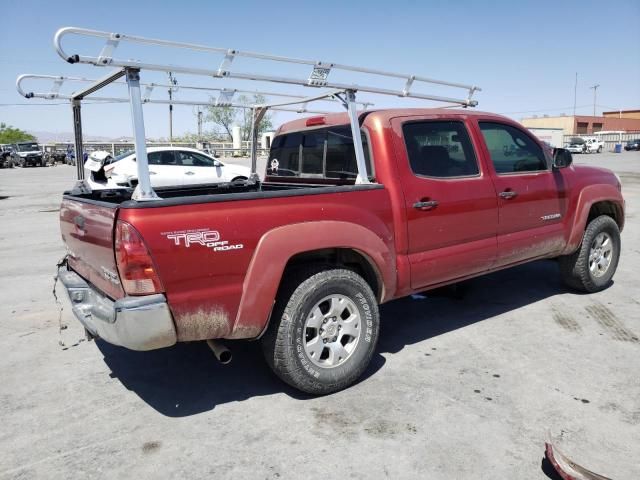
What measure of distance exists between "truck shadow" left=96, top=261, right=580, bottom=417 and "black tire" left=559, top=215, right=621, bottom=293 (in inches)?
11.9

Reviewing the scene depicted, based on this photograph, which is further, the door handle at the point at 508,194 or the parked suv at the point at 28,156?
the parked suv at the point at 28,156

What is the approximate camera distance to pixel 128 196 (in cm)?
460

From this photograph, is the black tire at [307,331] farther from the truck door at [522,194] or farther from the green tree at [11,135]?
the green tree at [11,135]

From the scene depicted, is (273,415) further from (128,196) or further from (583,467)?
(128,196)

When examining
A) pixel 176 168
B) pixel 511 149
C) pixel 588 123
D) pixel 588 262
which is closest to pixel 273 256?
pixel 511 149

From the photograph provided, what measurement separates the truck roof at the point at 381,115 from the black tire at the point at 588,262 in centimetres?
156

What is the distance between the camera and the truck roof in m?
3.89

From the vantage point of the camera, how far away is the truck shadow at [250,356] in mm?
3520

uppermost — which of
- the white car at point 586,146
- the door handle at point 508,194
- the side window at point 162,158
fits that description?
the white car at point 586,146

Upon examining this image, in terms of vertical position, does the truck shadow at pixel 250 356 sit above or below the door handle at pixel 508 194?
below

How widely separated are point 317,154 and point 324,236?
4.50ft

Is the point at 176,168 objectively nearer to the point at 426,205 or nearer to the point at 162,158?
the point at 162,158

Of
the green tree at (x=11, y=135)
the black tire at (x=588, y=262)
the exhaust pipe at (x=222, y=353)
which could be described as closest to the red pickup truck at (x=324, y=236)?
the exhaust pipe at (x=222, y=353)

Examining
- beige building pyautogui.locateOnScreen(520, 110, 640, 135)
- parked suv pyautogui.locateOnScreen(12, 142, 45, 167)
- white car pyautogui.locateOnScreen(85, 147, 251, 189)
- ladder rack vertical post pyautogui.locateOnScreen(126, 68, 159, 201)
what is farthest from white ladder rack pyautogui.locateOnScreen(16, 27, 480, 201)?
beige building pyautogui.locateOnScreen(520, 110, 640, 135)
